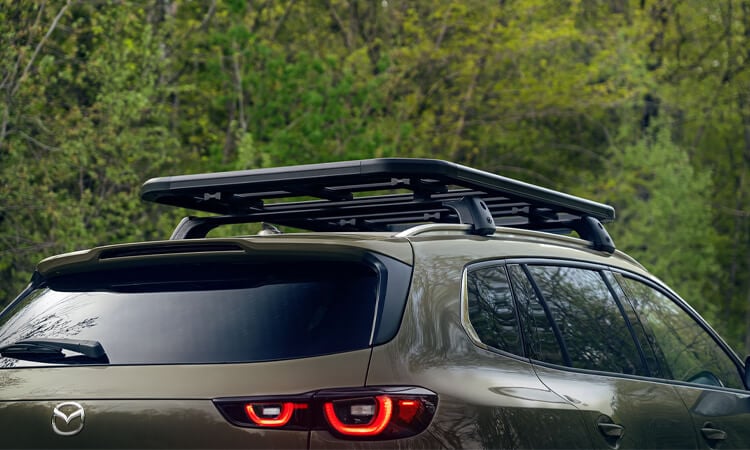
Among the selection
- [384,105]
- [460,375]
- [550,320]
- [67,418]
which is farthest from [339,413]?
[384,105]

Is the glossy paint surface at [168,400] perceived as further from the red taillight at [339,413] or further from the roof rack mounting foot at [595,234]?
the roof rack mounting foot at [595,234]

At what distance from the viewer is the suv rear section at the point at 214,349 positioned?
3516mm

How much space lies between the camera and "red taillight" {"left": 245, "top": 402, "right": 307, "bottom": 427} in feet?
11.5

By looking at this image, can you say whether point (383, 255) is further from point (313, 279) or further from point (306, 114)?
point (306, 114)

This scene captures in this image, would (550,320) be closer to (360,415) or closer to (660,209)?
(360,415)

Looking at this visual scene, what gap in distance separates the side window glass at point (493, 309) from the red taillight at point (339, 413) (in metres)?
0.58

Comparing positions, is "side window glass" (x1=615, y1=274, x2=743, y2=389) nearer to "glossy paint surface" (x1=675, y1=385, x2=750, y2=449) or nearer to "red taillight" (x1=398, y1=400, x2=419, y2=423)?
"glossy paint surface" (x1=675, y1=385, x2=750, y2=449)

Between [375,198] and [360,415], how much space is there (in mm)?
1981

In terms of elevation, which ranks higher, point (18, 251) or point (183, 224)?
point (183, 224)

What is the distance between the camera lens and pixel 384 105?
94.1ft

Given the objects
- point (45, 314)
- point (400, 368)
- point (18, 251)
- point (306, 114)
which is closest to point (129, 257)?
point (45, 314)

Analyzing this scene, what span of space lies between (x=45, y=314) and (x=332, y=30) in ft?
99.5

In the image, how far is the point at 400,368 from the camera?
3592mm

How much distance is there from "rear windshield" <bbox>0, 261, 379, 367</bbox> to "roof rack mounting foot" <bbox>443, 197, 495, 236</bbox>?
29.1 inches
